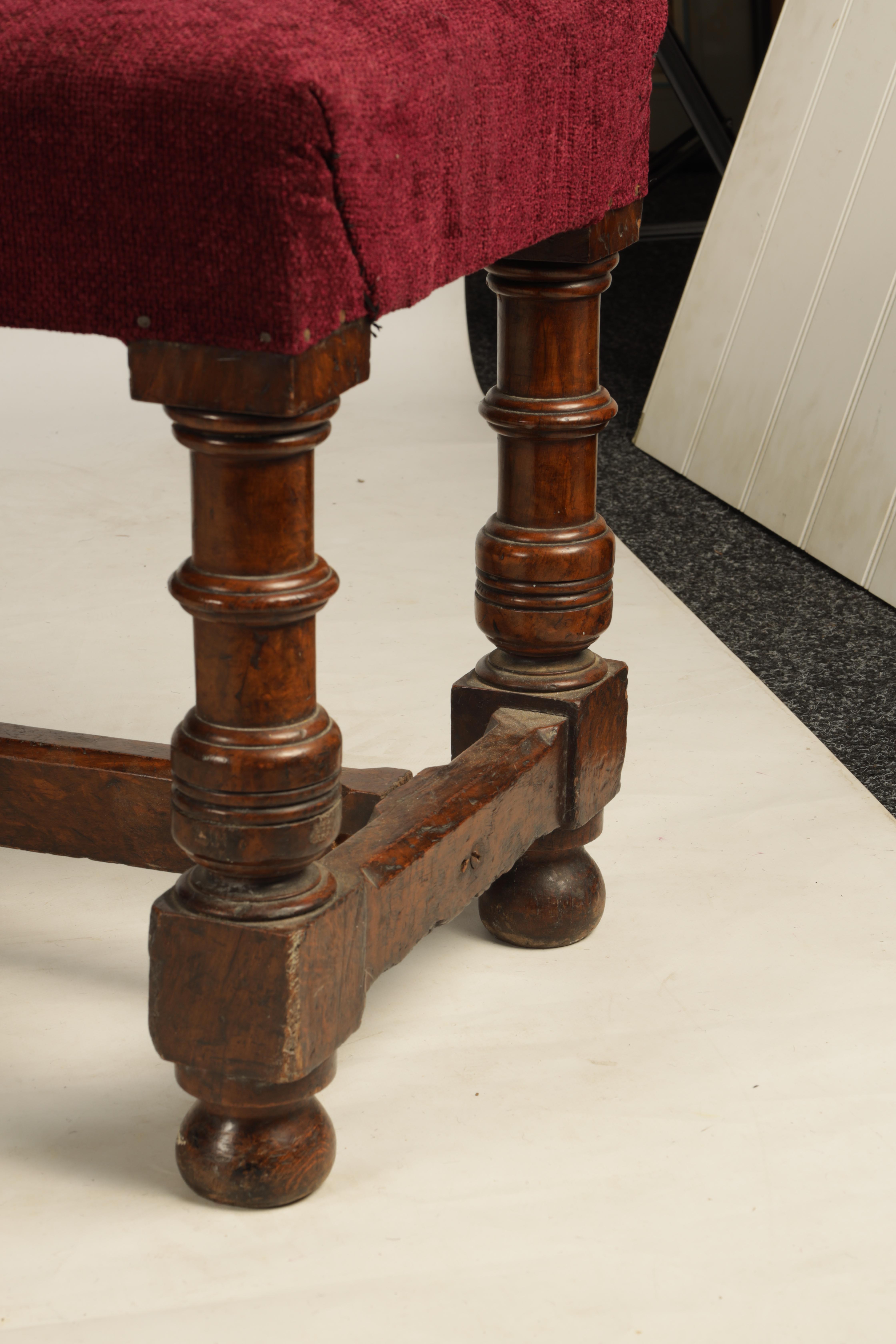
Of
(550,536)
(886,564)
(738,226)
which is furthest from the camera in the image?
(738,226)

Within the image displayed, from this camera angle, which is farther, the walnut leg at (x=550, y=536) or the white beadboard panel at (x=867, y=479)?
the white beadboard panel at (x=867, y=479)

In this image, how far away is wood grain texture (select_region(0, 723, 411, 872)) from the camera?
968 millimetres

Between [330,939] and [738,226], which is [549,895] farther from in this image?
[738,226]

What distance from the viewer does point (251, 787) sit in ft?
2.32

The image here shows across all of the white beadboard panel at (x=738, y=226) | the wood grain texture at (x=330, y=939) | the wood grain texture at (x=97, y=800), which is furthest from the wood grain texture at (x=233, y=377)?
the white beadboard panel at (x=738, y=226)

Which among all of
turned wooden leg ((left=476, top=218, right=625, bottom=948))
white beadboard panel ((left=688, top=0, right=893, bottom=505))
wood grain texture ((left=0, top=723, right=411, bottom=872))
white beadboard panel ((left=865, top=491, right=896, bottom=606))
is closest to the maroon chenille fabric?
turned wooden leg ((left=476, top=218, right=625, bottom=948))

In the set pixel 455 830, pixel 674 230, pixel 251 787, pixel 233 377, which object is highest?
pixel 233 377

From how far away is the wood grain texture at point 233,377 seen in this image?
0.64 m

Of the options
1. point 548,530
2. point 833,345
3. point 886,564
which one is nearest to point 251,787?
point 548,530

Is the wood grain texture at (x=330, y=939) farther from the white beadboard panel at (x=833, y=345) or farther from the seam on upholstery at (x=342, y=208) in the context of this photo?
the white beadboard panel at (x=833, y=345)

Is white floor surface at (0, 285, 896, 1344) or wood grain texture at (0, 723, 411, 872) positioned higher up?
wood grain texture at (0, 723, 411, 872)

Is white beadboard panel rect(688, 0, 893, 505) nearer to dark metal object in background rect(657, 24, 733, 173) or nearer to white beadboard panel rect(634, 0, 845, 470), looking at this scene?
white beadboard panel rect(634, 0, 845, 470)

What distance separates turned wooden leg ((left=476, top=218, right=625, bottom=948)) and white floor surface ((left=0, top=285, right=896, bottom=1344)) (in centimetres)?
5

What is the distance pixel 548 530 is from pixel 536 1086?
12.5 inches
